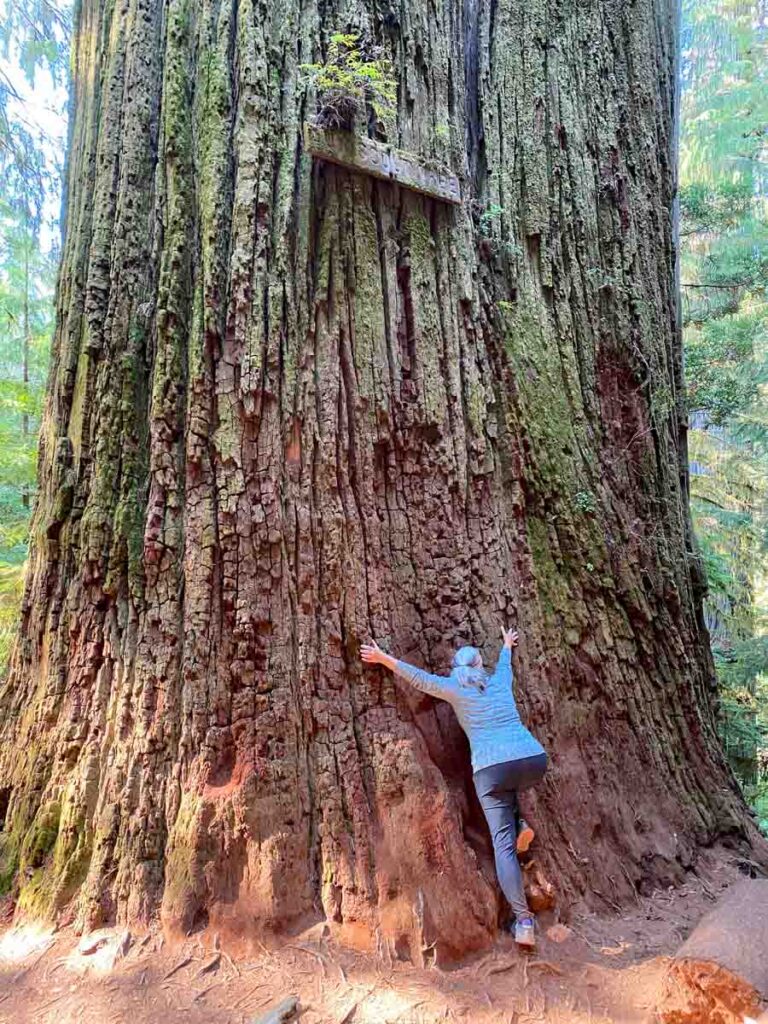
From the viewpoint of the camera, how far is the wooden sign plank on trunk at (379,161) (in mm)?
3908

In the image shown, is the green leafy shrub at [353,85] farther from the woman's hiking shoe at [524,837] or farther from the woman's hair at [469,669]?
the woman's hiking shoe at [524,837]

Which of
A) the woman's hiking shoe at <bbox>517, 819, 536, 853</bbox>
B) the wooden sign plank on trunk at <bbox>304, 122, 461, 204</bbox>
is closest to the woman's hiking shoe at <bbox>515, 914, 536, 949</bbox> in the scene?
the woman's hiking shoe at <bbox>517, 819, 536, 853</bbox>

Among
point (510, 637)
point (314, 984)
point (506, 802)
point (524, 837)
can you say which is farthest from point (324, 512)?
point (314, 984)

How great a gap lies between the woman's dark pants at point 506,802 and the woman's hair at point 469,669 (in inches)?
17.3

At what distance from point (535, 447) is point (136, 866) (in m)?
3.37

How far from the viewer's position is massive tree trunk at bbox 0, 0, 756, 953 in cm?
349

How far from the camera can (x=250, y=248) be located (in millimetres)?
3811

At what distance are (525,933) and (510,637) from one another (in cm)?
153

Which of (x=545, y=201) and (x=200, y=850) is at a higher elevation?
(x=545, y=201)

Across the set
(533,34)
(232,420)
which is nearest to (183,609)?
(232,420)

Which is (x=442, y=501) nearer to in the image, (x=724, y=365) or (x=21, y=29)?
(x=724, y=365)

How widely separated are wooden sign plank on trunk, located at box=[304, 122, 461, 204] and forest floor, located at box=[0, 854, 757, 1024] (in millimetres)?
4208

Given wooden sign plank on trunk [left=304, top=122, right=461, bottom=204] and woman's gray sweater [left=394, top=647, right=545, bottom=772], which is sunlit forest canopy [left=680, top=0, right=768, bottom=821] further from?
woman's gray sweater [left=394, top=647, right=545, bottom=772]

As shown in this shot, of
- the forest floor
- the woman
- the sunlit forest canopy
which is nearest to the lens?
the forest floor
